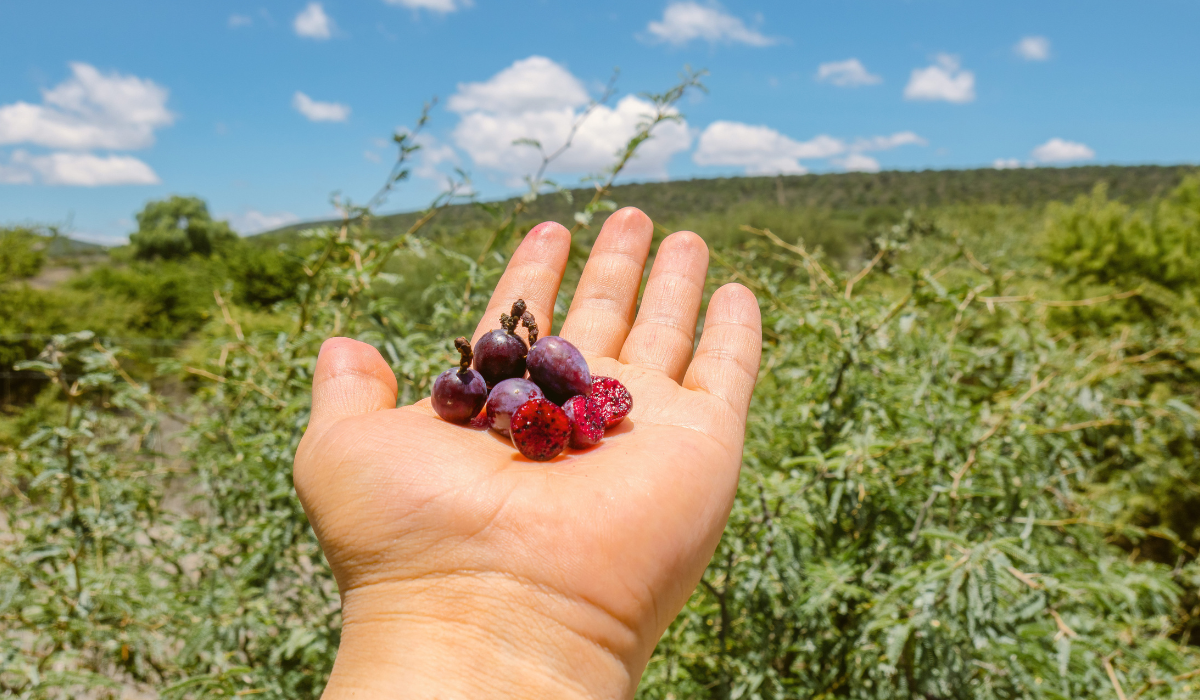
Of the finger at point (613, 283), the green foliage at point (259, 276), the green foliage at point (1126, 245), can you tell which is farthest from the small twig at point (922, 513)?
the green foliage at point (259, 276)

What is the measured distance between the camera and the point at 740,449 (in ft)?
4.76

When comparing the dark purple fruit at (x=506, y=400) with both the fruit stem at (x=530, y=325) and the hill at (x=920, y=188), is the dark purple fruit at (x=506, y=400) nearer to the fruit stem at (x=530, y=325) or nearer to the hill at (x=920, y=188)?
the fruit stem at (x=530, y=325)

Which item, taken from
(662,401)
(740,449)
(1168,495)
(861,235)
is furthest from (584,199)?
(861,235)

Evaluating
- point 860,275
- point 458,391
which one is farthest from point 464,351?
point 860,275

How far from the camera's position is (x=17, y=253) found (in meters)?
12.6

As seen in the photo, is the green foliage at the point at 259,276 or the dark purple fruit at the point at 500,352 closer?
the dark purple fruit at the point at 500,352

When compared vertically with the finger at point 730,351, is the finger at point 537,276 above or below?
above

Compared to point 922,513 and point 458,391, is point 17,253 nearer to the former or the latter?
point 458,391

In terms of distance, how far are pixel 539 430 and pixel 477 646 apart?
0.53 metres

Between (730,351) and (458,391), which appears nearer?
(458,391)

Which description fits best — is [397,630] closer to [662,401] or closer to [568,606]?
[568,606]

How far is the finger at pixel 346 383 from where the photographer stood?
141 cm

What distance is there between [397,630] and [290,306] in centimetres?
182

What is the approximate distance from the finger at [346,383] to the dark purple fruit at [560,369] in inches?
14.9
